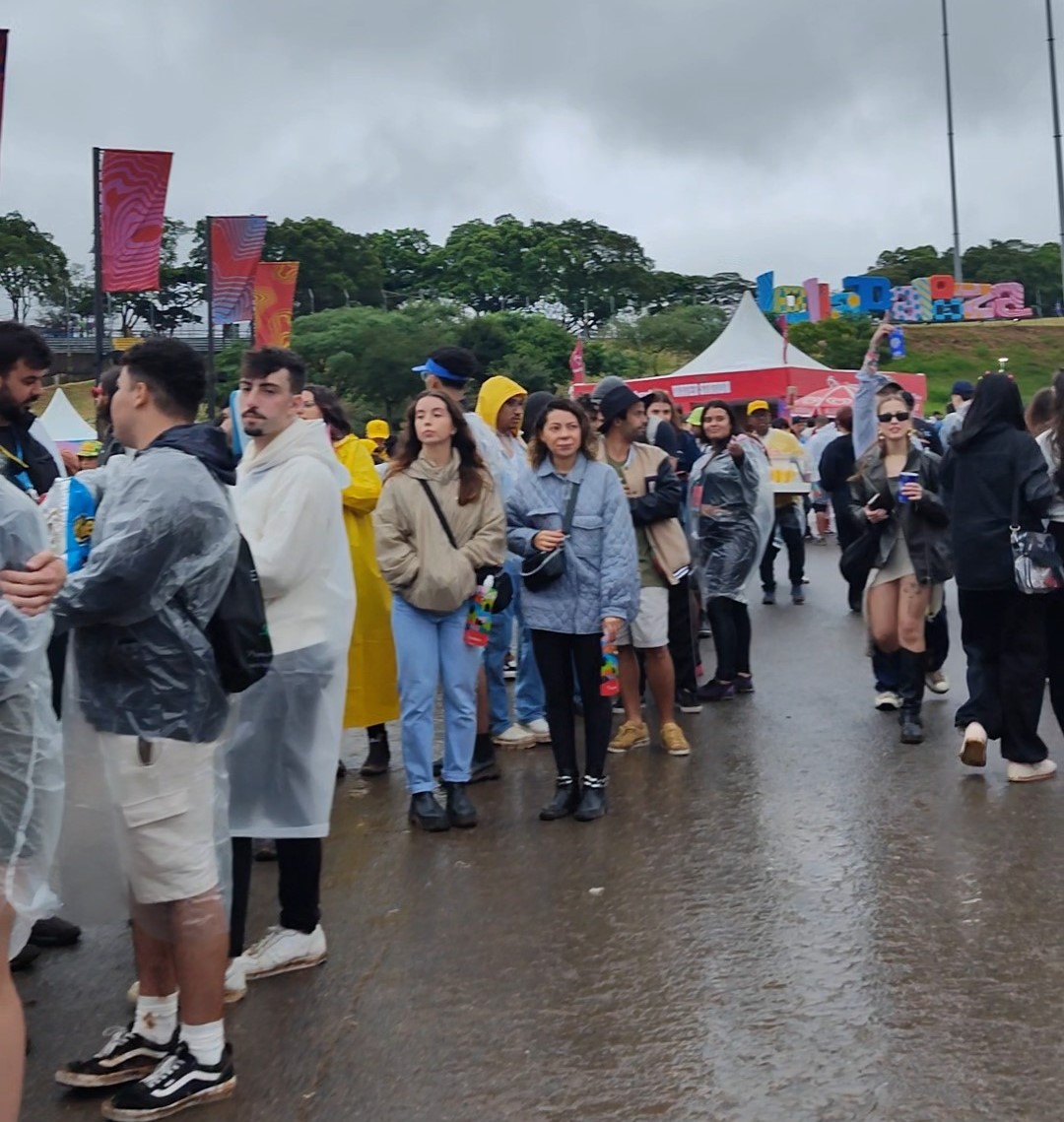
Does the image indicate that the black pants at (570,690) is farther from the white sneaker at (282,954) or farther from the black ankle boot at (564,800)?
the white sneaker at (282,954)

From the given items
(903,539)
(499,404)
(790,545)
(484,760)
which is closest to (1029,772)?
(903,539)

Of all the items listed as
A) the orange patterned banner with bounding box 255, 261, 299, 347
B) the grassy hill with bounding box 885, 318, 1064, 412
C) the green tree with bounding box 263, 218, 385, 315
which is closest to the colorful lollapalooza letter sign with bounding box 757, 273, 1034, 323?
the grassy hill with bounding box 885, 318, 1064, 412

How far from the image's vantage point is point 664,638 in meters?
7.15

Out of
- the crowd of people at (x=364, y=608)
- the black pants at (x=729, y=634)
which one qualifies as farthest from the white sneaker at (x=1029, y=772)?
the black pants at (x=729, y=634)

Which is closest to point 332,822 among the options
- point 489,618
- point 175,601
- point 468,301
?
point 489,618

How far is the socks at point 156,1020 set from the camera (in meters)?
3.77

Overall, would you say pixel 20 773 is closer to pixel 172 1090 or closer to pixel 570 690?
pixel 172 1090

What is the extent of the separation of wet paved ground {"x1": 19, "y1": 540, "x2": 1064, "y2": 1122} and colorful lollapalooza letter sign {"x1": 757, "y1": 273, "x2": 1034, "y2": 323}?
5000 centimetres

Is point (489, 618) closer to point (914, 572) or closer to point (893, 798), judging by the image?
point (893, 798)

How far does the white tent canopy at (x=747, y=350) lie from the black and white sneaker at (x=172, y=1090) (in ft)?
77.2

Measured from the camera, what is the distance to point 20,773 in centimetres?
307

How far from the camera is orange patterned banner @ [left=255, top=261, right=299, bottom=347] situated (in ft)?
84.3

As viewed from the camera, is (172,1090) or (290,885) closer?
(172,1090)

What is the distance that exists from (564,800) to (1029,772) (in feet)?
7.17
